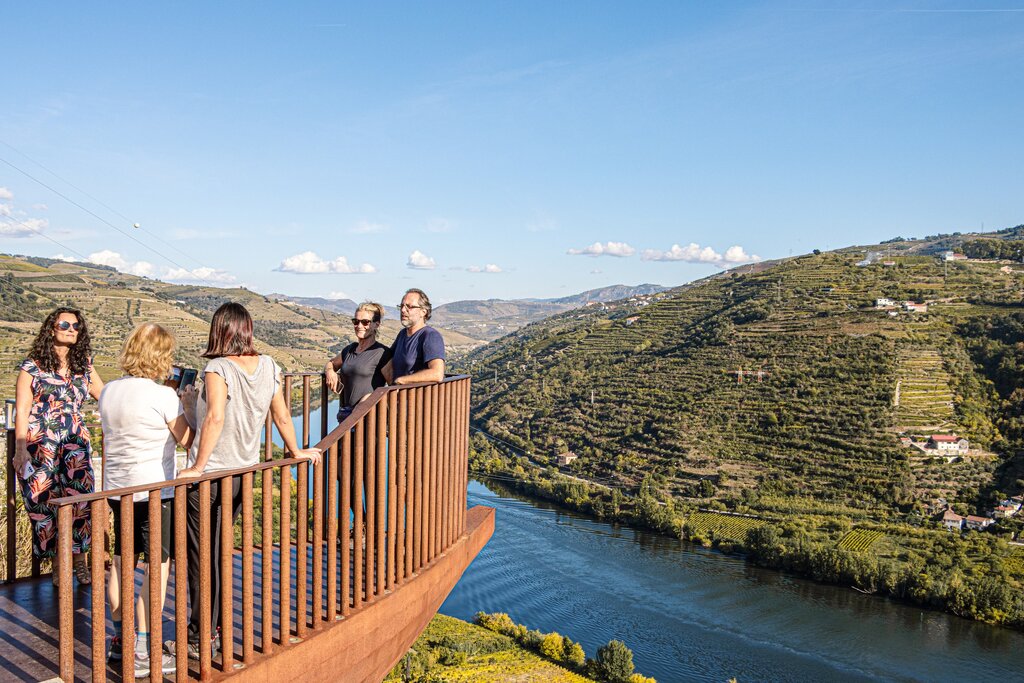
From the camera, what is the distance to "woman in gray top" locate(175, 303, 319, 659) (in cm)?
232

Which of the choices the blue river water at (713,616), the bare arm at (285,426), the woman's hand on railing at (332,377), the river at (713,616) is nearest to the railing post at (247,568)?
the bare arm at (285,426)

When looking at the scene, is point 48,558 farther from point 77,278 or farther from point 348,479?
point 77,278

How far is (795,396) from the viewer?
57.6 meters

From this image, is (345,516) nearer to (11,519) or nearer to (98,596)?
(98,596)

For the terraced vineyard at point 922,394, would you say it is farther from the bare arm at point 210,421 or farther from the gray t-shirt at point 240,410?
the bare arm at point 210,421

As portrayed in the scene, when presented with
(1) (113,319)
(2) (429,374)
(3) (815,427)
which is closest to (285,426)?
(2) (429,374)

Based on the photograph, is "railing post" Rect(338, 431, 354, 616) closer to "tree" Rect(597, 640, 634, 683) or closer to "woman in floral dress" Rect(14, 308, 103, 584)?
"woman in floral dress" Rect(14, 308, 103, 584)

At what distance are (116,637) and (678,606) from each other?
33.4 m

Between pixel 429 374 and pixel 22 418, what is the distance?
1.69 meters

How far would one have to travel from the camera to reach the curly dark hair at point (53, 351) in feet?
10.1

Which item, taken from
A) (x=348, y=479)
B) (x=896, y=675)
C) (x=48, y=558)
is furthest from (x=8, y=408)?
(x=896, y=675)

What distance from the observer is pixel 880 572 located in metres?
34.2

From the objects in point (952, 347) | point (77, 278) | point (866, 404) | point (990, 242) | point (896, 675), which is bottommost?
point (896, 675)

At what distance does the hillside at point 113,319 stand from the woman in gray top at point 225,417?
18346 mm
